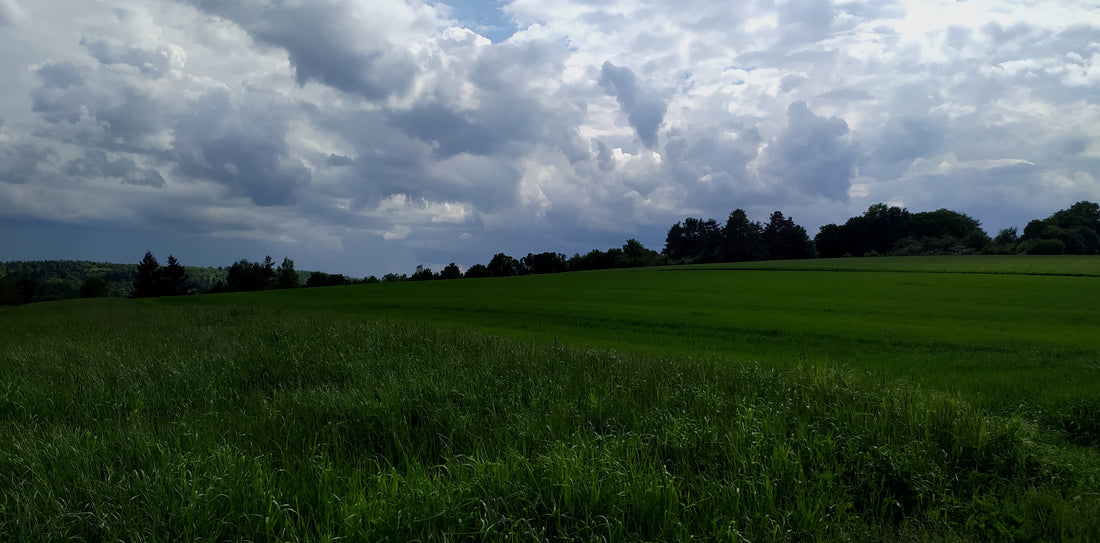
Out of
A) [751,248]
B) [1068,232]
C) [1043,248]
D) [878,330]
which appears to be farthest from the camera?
[751,248]

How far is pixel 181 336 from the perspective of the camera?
50.5 ft

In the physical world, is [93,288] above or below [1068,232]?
below

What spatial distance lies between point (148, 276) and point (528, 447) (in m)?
143

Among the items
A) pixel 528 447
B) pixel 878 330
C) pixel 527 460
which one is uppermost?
→ pixel 527 460

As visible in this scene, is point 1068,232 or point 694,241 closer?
point 1068,232

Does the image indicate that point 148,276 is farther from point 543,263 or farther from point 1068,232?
point 1068,232

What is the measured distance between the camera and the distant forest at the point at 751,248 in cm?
10814

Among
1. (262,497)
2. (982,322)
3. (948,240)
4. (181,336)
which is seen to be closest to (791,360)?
(262,497)

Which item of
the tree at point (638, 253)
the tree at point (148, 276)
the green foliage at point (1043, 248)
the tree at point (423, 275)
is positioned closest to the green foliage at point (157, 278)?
the tree at point (148, 276)

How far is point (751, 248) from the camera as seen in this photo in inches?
5054

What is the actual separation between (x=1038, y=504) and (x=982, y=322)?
19392mm

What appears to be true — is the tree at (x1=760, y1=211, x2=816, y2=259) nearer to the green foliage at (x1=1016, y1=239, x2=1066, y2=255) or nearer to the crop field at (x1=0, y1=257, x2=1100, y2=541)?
the green foliage at (x1=1016, y1=239, x2=1066, y2=255)

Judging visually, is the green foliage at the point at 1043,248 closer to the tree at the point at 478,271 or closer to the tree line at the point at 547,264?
the tree line at the point at 547,264

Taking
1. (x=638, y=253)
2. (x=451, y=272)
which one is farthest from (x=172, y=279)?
(x=638, y=253)
